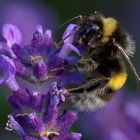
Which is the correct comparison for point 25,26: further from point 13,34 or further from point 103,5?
point 13,34

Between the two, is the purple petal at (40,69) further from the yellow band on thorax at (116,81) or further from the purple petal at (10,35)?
the yellow band on thorax at (116,81)

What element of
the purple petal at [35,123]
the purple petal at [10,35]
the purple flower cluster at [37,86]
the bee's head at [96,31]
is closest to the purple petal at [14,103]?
the purple flower cluster at [37,86]

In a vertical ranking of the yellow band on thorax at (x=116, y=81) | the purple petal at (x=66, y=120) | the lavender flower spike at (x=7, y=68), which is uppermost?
the lavender flower spike at (x=7, y=68)

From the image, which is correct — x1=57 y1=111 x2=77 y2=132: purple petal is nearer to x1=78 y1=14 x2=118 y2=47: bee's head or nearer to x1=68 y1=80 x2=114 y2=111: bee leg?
x1=68 y1=80 x2=114 y2=111: bee leg

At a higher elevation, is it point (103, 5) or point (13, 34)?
point (13, 34)

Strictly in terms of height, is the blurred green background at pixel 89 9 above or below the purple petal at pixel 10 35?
below

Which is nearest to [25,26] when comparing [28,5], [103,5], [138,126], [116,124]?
[28,5]

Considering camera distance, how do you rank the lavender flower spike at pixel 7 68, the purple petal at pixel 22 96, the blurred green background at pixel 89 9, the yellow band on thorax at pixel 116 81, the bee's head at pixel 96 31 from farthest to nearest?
1. the blurred green background at pixel 89 9
2. the yellow band on thorax at pixel 116 81
3. the bee's head at pixel 96 31
4. the purple petal at pixel 22 96
5. the lavender flower spike at pixel 7 68

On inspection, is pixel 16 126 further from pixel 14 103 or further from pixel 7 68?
pixel 7 68
